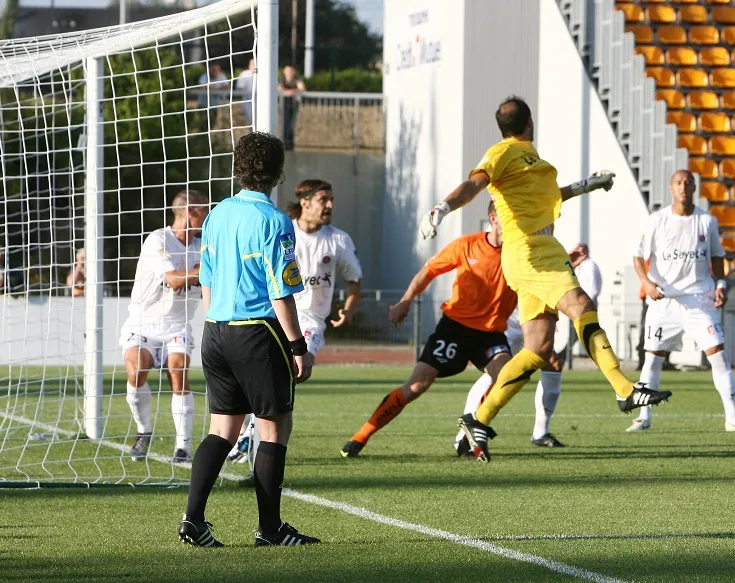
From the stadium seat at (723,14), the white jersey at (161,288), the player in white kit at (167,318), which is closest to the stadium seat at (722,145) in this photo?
the stadium seat at (723,14)

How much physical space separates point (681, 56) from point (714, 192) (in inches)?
120

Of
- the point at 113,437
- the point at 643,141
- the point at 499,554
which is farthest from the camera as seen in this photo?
the point at 643,141

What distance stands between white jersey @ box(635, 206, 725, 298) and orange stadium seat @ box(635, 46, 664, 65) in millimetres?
12106

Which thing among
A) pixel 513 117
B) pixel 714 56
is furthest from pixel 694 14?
pixel 513 117

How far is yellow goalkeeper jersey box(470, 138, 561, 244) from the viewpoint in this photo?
8.89 metres

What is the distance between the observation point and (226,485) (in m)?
8.53

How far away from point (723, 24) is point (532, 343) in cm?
1727

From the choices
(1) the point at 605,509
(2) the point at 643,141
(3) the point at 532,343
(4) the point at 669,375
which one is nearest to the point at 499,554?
(1) the point at 605,509

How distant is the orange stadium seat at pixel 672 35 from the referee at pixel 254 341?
19082mm

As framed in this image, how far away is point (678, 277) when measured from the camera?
1220 cm

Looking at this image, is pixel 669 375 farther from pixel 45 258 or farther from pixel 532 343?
pixel 532 343

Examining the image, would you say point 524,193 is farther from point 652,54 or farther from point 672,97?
point 652,54

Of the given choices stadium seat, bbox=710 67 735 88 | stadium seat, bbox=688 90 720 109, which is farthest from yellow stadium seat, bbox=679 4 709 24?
stadium seat, bbox=688 90 720 109

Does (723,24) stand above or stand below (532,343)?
above
